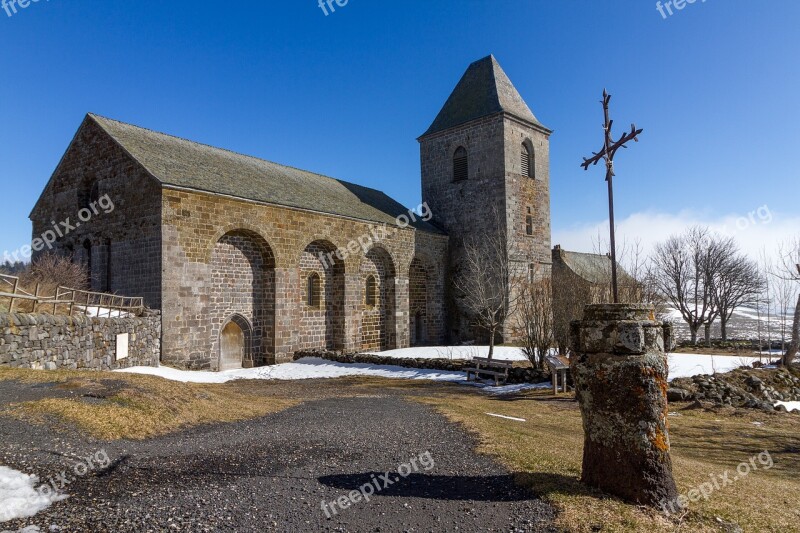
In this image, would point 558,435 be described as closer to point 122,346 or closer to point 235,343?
point 122,346

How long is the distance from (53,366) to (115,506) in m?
9.47

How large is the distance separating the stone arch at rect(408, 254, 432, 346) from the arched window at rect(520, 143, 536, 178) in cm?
861

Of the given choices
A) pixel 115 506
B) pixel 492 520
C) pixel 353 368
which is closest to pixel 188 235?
pixel 353 368

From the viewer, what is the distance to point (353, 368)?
Result: 19594 mm

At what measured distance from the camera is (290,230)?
69.7 ft

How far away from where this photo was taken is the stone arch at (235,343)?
64.5 feet

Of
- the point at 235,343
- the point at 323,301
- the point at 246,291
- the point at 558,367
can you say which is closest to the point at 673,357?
the point at 558,367

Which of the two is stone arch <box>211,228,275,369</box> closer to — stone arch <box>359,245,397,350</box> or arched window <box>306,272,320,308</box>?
arched window <box>306,272,320,308</box>

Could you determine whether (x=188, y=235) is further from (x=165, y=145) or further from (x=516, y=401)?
(x=516, y=401)

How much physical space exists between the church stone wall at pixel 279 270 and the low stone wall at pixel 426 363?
1561mm

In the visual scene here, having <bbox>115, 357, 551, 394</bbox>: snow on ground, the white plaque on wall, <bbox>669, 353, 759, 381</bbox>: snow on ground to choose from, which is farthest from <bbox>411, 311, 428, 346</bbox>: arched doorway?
the white plaque on wall

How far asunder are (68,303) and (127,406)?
26.5 feet

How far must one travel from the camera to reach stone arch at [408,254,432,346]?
29.0m
